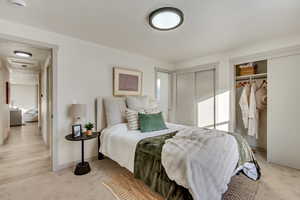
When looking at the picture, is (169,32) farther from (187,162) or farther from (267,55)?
(187,162)

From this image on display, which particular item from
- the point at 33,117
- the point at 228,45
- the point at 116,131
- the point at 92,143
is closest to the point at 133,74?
the point at 116,131

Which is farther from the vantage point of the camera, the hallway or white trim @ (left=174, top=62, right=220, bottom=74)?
white trim @ (left=174, top=62, right=220, bottom=74)

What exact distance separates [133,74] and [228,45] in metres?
2.17

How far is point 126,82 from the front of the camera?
3.46 metres

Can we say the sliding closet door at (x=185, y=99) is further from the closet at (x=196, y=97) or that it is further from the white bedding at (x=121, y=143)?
the white bedding at (x=121, y=143)

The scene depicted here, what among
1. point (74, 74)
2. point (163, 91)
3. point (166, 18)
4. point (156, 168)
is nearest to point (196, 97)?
point (163, 91)

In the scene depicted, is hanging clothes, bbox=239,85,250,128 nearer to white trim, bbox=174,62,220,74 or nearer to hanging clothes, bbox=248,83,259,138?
hanging clothes, bbox=248,83,259,138

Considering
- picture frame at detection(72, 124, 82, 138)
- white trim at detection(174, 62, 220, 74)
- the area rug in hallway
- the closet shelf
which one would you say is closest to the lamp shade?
picture frame at detection(72, 124, 82, 138)

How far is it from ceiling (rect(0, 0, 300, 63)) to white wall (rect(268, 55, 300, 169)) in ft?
1.89

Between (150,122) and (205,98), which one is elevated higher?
(205,98)

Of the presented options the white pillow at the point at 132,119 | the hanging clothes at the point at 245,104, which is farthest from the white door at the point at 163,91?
the hanging clothes at the point at 245,104

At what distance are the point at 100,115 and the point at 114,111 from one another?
0.36 m

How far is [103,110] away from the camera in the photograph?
10.1 feet

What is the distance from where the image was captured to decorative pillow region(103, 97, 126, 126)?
113 inches
